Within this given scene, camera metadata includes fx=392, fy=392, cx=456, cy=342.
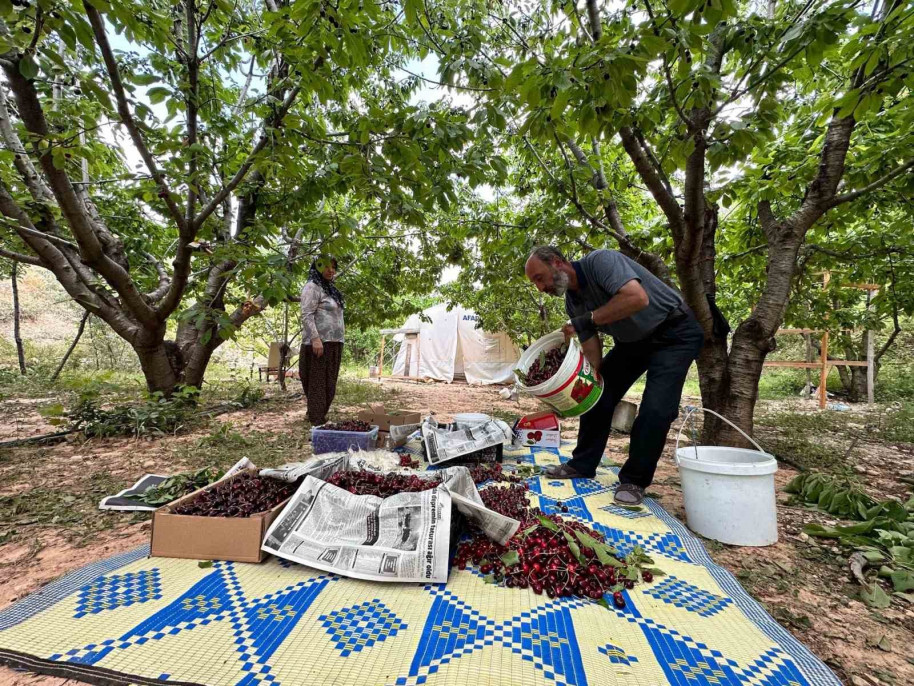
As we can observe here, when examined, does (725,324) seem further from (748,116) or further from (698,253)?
(748,116)

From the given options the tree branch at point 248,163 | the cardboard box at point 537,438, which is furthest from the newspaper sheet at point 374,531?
the tree branch at point 248,163

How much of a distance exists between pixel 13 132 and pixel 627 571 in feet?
17.7

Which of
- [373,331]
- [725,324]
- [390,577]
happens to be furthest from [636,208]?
[373,331]

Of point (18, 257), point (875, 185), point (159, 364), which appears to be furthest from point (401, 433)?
point (875, 185)

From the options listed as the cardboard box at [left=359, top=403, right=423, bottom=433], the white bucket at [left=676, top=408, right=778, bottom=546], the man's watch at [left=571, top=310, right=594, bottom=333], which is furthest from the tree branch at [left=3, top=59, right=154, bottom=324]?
the white bucket at [left=676, top=408, right=778, bottom=546]

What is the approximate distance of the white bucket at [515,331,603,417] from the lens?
2.74 meters

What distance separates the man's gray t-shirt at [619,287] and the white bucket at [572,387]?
0.90ft

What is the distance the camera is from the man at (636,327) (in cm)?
251

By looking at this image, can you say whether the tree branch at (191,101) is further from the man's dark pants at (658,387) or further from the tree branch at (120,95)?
the man's dark pants at (658,387)

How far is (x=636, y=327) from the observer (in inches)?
101

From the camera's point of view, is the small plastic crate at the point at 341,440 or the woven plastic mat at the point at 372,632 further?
the small plastic crate at the point at 341,440

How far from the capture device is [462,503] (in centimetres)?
186

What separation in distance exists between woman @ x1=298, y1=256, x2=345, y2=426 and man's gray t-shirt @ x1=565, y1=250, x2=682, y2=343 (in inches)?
112

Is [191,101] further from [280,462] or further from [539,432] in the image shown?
[539,432]
